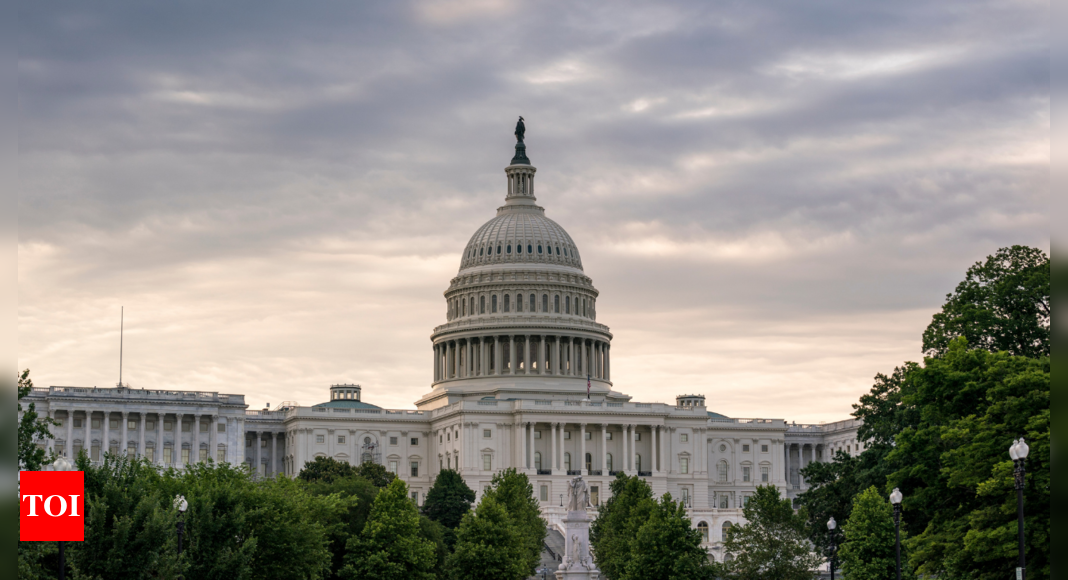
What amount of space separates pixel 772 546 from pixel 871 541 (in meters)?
9.31

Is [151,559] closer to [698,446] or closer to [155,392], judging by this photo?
[155,392]

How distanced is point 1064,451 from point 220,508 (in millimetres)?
53467

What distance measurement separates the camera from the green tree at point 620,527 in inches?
4092

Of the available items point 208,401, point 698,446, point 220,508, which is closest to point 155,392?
point 208,401

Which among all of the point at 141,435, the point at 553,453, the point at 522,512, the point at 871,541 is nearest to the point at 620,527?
the point at 522,512

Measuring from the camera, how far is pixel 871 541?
80375 mm

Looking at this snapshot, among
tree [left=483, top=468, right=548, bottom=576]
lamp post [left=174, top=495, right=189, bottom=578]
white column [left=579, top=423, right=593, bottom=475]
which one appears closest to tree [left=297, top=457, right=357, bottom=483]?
tree [left=483, top=468, right=548, bottom=576]

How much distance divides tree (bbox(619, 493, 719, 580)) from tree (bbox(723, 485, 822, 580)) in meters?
2.61

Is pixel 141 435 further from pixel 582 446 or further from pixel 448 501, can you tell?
pixel 582 446

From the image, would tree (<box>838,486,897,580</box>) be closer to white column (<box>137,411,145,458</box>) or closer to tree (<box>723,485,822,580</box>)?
tree (<box>723,485,822,580</box>)

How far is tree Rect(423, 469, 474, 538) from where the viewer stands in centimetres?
14938

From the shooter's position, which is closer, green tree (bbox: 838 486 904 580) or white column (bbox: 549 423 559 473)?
green tree (bbox: 838 486 904 580)

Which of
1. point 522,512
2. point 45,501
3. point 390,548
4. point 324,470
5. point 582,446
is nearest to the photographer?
point 45,501

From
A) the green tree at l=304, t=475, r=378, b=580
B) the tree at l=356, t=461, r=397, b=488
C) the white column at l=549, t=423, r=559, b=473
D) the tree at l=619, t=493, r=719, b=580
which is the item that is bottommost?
the tree at l=619, t=493, r=719, b=580
